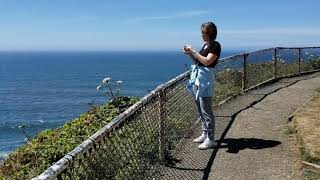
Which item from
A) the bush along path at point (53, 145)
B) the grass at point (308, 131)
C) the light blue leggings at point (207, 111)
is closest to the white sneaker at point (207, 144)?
the light blue leggings at point (207, 111)

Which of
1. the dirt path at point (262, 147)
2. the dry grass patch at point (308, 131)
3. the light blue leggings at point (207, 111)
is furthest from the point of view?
the light blue leggings at point (207, 111)

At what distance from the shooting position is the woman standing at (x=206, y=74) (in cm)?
852

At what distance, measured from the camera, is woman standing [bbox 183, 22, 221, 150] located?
8516 mm

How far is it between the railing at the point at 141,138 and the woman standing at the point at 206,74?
467 millimetres

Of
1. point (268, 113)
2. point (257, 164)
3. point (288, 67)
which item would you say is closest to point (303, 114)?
point (268, 113)

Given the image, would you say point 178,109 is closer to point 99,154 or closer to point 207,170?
point 207,170

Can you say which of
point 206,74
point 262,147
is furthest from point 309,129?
point 206,74

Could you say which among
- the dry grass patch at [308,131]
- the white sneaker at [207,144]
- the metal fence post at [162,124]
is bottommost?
the dry grass patch at [308,131]

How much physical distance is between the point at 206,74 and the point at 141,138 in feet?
5.64

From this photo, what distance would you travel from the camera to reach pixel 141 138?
304 inches

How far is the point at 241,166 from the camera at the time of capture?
832cm

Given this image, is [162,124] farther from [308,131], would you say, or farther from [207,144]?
[308,131]

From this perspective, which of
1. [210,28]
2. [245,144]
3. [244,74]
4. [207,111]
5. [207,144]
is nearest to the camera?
A: [210,28]

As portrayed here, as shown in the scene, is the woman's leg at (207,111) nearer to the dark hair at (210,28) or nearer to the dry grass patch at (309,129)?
the dark hair at (210,28)
